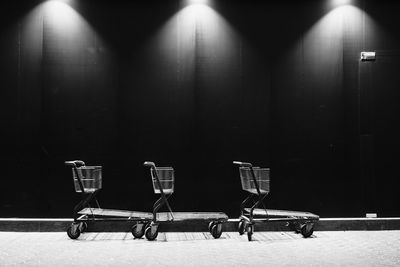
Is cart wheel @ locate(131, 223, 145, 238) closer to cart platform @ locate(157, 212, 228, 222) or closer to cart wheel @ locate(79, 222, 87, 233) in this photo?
cart platform @ locate(157, 212, 228, 222)

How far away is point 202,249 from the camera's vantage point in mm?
6734

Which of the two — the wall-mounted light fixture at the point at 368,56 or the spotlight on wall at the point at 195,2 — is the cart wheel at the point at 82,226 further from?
the wall-mounted light fixture at the point at 368,56

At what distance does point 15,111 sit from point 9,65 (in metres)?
0.87

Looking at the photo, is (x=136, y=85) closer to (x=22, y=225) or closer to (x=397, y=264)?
(x=22, y=225)

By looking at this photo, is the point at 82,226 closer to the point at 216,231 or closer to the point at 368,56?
the point at 216,231

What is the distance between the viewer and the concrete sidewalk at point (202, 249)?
5.90 meters

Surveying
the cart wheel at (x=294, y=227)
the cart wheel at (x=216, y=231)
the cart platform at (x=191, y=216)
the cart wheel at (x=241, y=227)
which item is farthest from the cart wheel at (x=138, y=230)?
the cart wheel at (x=294, y=227)

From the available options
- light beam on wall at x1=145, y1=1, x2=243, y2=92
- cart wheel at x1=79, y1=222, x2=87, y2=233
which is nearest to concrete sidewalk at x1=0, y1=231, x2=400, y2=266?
cart wheel at x1=79, y1=222, x2=87, y2=233

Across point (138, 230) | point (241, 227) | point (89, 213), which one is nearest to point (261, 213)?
point (241, 227)

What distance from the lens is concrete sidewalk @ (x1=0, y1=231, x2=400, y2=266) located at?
5902mm

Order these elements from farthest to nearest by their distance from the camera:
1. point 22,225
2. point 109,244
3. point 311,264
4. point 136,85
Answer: point 136,85, point 22,225, point 109,244, point 311,264

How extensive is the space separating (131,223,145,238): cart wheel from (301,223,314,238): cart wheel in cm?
269

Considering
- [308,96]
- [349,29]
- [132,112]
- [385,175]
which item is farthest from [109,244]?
[349,29]

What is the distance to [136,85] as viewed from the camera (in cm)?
864
